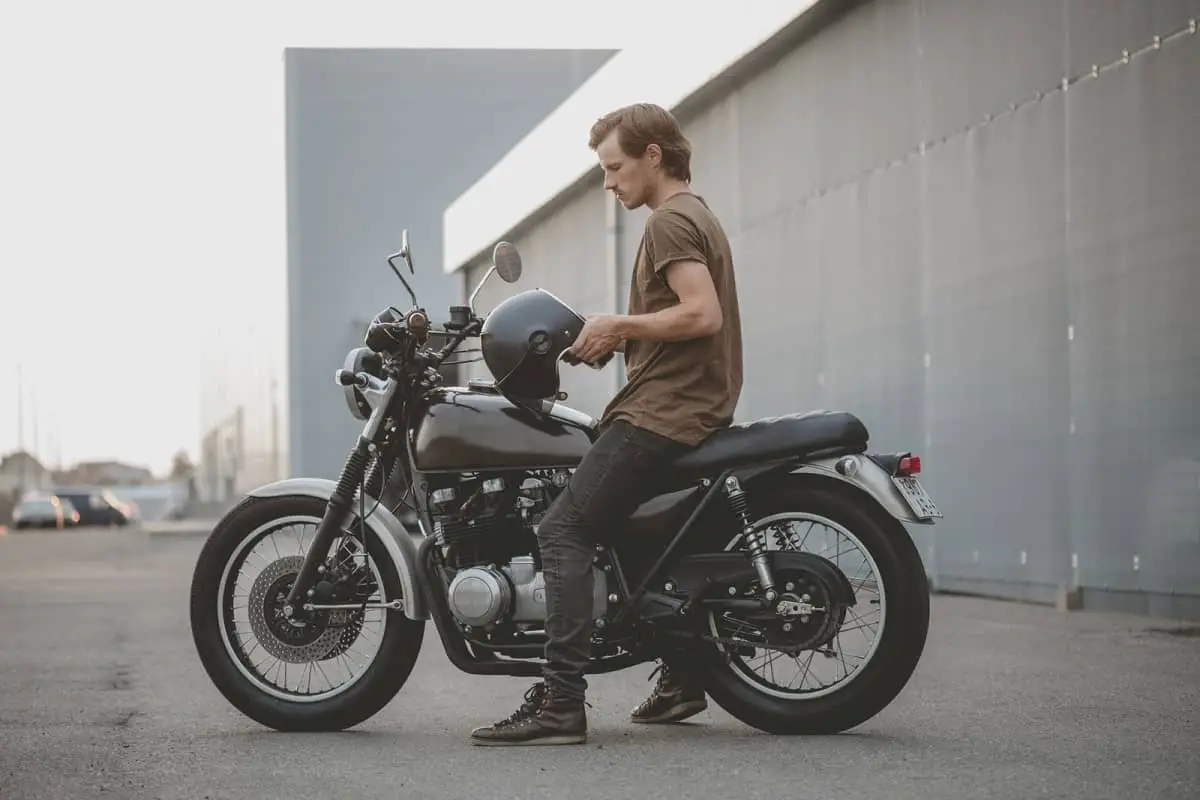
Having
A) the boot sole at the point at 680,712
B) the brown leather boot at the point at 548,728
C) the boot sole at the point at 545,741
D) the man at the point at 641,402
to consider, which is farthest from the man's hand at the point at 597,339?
the boot sole at the point at 680,712

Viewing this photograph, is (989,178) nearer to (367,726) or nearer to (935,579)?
(935,579)

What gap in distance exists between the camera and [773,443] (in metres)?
5.80

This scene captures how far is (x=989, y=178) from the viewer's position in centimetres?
1243

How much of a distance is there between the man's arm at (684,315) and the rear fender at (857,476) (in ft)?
1.59

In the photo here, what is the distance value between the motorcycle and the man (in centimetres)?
11

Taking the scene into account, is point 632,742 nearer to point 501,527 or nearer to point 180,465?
point 501,527

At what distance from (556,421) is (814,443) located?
2.63 ft

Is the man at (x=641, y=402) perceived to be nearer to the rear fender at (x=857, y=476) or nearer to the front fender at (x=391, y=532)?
the rear fender at (x=857, y=476)

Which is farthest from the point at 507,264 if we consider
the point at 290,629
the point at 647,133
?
the point at 290,629

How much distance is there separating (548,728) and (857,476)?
3.87ft

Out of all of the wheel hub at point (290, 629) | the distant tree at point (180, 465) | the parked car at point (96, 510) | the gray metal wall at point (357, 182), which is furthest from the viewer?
the distant tree at point (180, 465)

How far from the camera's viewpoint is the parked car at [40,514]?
59438 mm

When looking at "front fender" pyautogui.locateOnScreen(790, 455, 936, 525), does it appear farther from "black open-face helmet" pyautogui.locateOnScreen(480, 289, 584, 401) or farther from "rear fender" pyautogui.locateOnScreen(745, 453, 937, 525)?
"black open-face helmet" pyautogui.locateOnScreen(480, 289, 584, 401)

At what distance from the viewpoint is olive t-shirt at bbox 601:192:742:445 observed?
573cm
